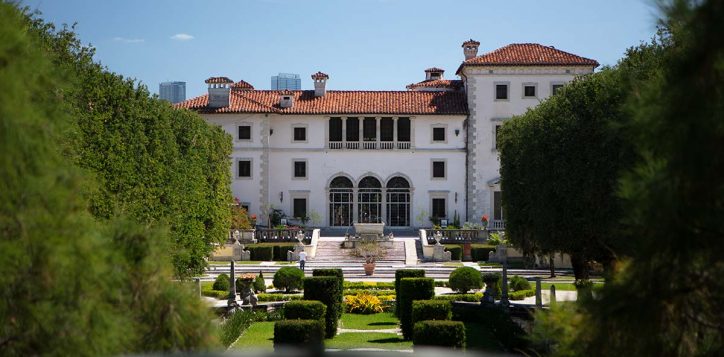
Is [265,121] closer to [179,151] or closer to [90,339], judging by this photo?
[179,151]

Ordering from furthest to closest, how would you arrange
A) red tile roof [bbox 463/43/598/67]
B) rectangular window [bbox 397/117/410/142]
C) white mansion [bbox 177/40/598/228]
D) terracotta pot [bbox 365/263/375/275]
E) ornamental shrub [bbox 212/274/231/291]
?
rectangular window [bbox 397/117/410/142] < white mansion [bbox 177/40/598/228] < red tile roof [bbox 463/43/598/67] < terracotta pot [bbox 365/263/375/275] < ornamental shrub [bbox 212/274/231/291]

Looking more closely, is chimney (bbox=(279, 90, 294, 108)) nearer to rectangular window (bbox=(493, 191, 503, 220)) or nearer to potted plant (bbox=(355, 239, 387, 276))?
potted plant (bbox=(355, 239, 387, 276))

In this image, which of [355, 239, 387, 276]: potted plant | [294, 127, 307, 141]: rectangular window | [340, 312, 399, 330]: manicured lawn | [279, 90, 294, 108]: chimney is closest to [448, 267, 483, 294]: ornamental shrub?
[340, 312, 399, 330]: manicured lawn

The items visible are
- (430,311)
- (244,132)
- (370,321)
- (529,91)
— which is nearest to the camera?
(430,311)

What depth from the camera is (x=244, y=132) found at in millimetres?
55000

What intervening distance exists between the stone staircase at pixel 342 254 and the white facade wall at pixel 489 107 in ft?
26.4

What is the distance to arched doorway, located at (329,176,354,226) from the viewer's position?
55.5 m

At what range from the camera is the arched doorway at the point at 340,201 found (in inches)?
2184

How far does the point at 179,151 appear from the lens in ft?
92.6

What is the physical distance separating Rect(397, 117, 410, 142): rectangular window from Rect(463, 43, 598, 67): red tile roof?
4926 mm

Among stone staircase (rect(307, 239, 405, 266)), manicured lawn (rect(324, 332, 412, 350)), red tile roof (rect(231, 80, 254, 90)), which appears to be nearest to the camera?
manicured lawn (rect(324, 332, 412, 350))

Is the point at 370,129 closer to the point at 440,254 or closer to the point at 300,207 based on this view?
the point at 300,207

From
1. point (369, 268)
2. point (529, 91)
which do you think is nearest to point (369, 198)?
point (529, 91)

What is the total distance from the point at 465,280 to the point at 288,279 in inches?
222
